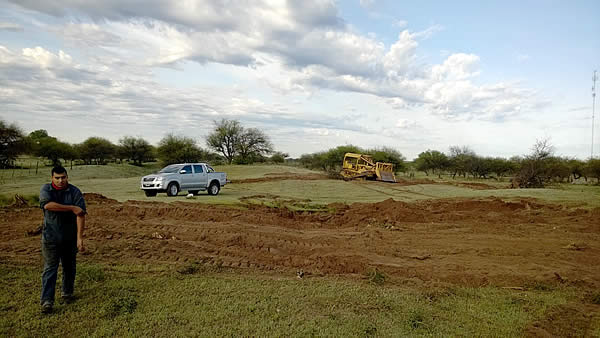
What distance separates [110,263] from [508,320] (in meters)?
6.97

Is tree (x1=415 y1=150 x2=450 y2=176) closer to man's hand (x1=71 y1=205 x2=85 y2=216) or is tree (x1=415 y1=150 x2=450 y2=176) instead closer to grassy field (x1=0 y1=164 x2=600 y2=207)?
grassy field (x1=0 y1=164 x2=600 y2=207)

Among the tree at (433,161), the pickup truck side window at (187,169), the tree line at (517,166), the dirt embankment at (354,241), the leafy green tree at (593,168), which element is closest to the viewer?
the dirt embankment at (354,241)

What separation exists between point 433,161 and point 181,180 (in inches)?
2591

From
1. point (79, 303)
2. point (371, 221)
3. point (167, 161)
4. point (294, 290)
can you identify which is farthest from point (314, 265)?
point (167, 161)

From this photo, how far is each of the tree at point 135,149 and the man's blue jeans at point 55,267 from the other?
Result: 74332mm

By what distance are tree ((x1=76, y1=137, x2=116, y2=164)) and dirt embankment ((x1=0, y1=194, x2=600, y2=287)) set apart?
2347 inches

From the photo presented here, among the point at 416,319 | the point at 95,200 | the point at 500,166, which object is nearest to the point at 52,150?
the point at 95,200

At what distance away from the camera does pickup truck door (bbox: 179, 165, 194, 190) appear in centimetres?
2288

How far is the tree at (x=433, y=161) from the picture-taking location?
80125mm

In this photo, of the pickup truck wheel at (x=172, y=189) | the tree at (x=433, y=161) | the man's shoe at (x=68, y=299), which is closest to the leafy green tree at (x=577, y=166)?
the tree at (x=433, y=161)

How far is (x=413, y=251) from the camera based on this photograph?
11242 millimetres

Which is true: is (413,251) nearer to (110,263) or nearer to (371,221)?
(371,221)

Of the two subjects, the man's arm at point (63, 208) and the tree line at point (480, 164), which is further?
the tree line at point (480, 164)

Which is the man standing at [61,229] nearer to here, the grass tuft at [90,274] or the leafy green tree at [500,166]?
the grass tuft at [90,274]
